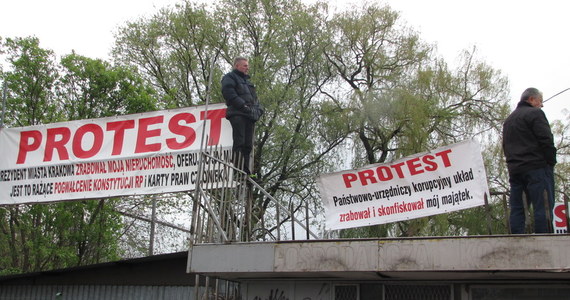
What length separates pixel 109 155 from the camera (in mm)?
10219

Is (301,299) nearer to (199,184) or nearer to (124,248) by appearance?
(199,184)

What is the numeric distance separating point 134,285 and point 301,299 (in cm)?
756

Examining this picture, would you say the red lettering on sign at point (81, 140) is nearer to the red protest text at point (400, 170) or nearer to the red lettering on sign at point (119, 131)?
the red lettering on sign at point (119, 131)

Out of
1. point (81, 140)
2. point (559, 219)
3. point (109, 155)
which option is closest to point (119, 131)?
point (109, 155)

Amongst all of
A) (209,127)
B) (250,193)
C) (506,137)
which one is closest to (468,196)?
(506,137)

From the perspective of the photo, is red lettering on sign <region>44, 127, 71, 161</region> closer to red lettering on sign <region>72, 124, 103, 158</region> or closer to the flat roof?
red lettering on sign <region>72, 124, 103, 158</region>

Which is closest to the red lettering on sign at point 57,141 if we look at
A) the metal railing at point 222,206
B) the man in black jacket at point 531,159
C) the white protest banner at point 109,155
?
the white protest banner at point 109,155

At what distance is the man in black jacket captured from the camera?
21.9ft

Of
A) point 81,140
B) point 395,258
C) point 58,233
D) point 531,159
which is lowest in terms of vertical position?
point 395,258

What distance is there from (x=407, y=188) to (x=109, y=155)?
475cm

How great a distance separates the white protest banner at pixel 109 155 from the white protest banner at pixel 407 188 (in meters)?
2.14

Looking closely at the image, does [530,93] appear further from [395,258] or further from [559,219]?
[559,219]

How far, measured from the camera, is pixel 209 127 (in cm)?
966

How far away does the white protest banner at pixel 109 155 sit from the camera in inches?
381
